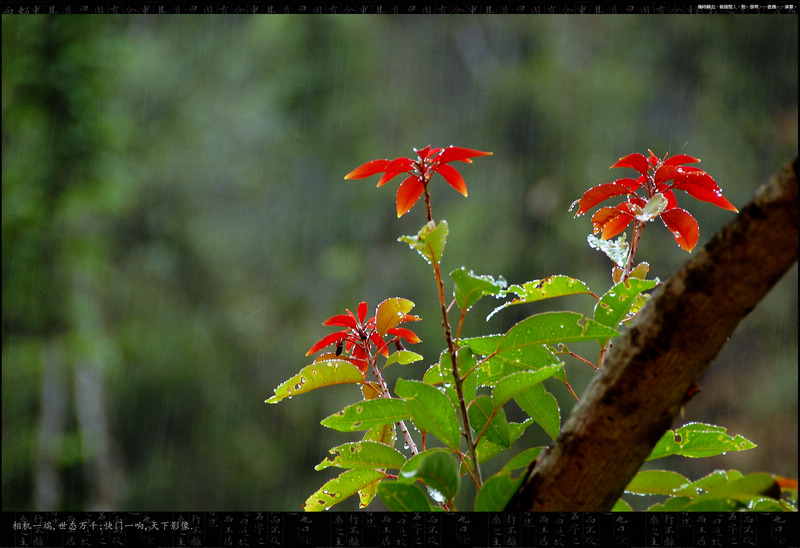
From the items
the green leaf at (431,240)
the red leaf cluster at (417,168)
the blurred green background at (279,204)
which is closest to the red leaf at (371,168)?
the red leaf cluster at (417,168)

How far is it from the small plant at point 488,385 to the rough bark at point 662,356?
3 centimetres

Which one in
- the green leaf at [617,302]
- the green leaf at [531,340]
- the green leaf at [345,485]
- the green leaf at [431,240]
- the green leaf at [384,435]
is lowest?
the green leaf at [345,485]

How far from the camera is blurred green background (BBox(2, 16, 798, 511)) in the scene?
3963 mm

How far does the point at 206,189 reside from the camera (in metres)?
6.28

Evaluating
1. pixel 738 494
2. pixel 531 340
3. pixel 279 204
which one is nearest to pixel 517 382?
pixel 531 340

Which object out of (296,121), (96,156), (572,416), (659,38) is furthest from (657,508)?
(296,121)

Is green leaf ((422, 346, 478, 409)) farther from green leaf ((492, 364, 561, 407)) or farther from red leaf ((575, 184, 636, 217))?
red leaf ((575, 184, 636, 217))

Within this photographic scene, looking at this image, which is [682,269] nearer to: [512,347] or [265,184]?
[512,347]

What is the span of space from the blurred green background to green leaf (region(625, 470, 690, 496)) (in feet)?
11.6

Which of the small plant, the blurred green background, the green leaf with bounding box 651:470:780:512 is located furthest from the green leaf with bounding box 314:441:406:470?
the blurred green background

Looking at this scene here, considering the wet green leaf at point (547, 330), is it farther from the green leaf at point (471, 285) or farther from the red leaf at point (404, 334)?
the red leaf at point (404, 334)

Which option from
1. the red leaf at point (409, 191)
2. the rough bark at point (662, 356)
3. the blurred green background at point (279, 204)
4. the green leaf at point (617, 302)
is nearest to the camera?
the rough bark at point (662, 356)

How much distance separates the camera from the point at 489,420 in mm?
453

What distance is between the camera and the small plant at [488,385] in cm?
38
